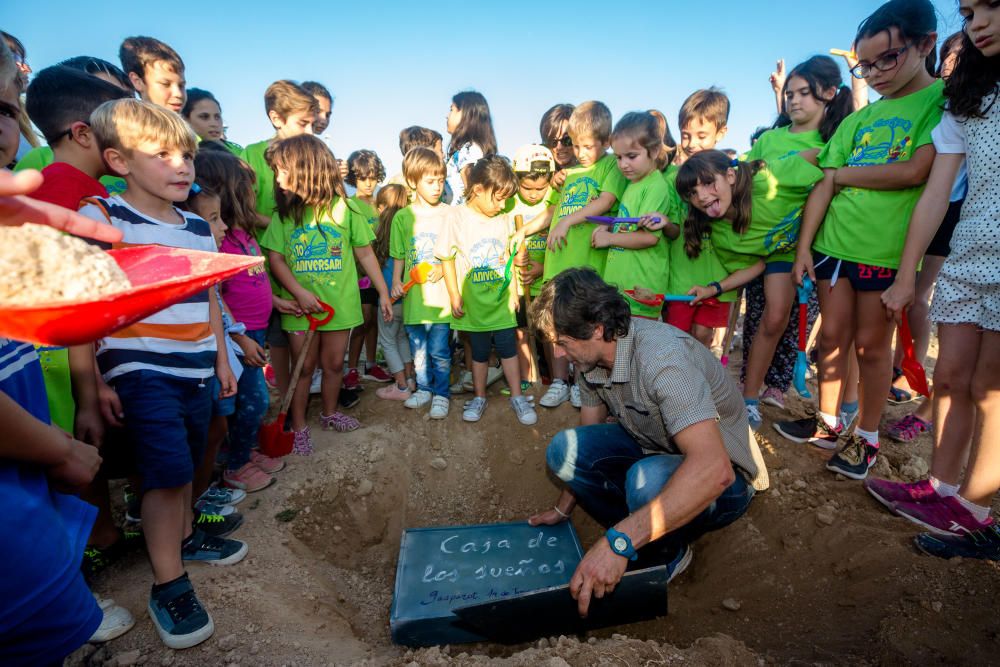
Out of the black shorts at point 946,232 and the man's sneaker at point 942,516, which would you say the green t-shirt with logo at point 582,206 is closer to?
the black shorts at point 946,232

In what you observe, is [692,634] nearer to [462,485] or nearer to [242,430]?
[462,485]

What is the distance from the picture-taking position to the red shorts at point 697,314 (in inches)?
125

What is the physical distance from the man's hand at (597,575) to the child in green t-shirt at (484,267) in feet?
5.68

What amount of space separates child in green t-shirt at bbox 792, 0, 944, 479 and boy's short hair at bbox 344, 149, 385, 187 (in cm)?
354

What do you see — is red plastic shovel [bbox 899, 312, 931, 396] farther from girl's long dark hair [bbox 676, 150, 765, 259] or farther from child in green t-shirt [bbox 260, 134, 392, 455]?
child in green t-shirt [bbox 260, 134, 392, 455]

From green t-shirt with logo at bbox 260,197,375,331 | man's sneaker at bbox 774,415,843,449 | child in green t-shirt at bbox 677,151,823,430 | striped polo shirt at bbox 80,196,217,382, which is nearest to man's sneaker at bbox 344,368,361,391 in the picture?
green t-shirt with logo at bbox 260,197,375,331

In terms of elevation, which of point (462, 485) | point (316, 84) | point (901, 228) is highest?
point (316, 84)

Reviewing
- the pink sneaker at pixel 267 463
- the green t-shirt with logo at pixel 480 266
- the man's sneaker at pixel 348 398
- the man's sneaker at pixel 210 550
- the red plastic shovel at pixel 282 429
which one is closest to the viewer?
the man's sneaker at pixel 210 550

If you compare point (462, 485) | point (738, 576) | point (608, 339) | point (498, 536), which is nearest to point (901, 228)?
point (608, 339)

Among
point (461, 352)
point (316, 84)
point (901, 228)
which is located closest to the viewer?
point (901, 228)

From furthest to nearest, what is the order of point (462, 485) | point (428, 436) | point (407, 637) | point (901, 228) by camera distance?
1. point (428, 436)
2. point (462, 485)
3. point (901, 228)
4. point (407, 637)

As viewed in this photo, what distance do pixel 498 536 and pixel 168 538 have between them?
1456 millimetres

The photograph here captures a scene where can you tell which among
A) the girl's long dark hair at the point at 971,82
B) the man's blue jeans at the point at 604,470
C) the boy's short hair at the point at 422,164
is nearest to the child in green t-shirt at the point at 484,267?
the boy's short hair at the point at 422,164

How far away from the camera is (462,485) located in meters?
3.21
